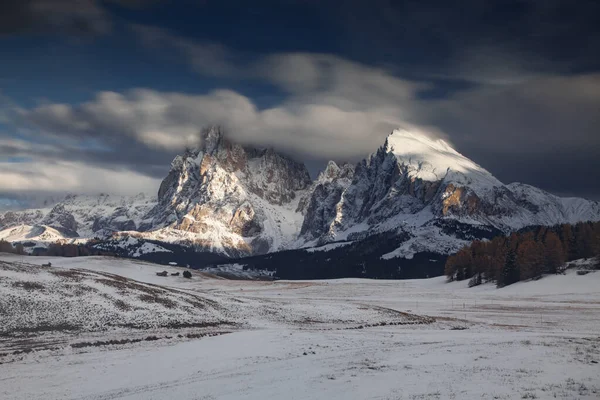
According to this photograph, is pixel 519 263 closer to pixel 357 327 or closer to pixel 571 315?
pixel 571 315

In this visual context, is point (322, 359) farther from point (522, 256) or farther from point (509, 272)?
point (522, 256)

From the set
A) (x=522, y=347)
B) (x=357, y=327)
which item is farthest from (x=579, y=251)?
(x=522, y=347)

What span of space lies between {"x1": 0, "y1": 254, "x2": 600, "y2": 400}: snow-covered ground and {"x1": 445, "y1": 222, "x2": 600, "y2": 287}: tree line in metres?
53.2

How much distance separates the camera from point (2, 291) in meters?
50.0

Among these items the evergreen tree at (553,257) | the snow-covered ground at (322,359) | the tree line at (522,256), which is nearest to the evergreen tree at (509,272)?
the tree line at (522,256)

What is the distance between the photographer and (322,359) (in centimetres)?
3394

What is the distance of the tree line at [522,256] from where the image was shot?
112 metres

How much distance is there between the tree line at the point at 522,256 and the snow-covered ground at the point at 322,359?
53.2 metres

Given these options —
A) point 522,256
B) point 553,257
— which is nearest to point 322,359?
point 553,257

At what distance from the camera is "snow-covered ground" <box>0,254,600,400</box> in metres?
25.3

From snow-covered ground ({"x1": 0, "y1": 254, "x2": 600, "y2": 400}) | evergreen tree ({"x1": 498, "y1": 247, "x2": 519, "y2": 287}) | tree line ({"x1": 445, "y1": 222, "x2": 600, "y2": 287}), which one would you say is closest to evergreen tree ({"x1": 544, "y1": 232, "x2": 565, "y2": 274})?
tree line ({"x1": 445, "y1": 222, "x2": 600, "y2": 287})

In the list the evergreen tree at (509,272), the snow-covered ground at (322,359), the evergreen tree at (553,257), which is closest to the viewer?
the snow-covered ground at (322,359)

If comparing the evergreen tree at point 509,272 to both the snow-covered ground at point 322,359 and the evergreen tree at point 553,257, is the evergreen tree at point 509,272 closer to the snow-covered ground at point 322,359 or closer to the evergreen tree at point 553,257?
the evergreen tree at point 553,257

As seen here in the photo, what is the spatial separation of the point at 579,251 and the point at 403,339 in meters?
99.5
